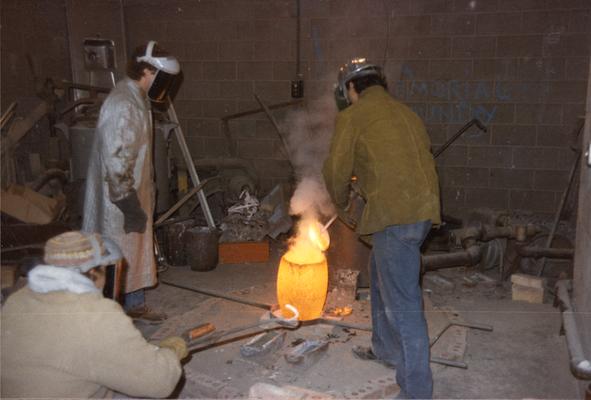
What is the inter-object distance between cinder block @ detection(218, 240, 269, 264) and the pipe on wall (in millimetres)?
3158

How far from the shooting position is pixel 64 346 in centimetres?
181

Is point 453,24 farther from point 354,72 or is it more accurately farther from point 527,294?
point 354,72

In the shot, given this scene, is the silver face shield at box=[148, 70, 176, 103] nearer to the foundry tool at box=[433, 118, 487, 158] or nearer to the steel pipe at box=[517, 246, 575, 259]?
the steel pipe at box=[517, 246, 575, 259]

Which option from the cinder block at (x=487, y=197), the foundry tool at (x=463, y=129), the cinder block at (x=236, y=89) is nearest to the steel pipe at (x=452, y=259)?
the cinder block at (x=487, y=197)

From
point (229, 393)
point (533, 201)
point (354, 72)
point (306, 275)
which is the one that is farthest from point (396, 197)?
point (533, 201)

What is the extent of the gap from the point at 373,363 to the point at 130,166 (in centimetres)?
226

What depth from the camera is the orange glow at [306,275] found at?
4.01 meters

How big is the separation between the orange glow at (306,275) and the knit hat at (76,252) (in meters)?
2.12

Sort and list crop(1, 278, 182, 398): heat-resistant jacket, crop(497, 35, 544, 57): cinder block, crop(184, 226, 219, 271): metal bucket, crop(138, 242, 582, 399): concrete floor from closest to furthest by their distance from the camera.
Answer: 1. crop(1, 278, 182, 398): heat-resistant jacket
2. crop(138, 242, 582, 399): concrete floor
3. crop(184, 226, 219, 271): metal bucket
4. crop(497, 35, 544, 57): cinder block

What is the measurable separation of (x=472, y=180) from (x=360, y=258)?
115 inches

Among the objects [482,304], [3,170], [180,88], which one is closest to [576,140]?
[482,304]

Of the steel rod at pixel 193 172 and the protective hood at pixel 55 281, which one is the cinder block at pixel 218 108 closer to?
the steel rod at pixel 193 172

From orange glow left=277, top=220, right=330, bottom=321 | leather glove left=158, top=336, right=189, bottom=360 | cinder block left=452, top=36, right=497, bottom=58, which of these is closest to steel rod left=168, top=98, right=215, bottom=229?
orange glow left=277, top=220, right=330, bottom=321

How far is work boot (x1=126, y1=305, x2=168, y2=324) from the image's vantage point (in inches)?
177
